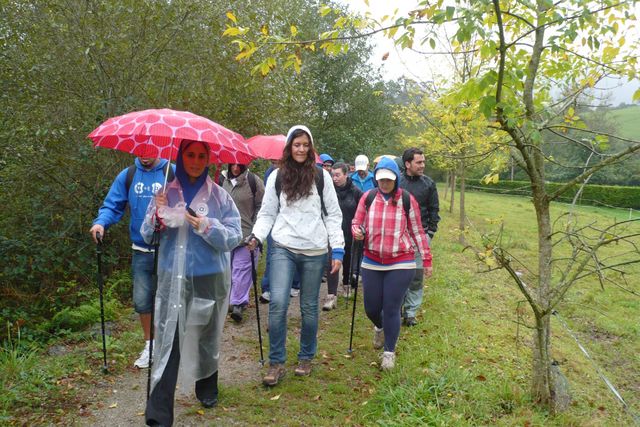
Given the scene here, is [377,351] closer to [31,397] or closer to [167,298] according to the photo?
[167,298]

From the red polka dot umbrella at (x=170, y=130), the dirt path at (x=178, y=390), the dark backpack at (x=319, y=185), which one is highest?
the red polka dot umbrella at (x=170, y=130)

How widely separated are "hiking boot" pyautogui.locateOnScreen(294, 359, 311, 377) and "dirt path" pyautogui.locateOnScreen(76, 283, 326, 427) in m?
0.38

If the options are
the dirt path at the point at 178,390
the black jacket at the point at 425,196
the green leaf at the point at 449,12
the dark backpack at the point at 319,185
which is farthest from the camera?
the black jacket at the point at 425,196

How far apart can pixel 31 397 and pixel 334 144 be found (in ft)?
54.6

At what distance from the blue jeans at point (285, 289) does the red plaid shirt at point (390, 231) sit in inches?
24.2

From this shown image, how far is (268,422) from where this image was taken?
4051 mm

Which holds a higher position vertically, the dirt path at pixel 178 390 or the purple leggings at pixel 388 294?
the purple leggings at pixel 388 294

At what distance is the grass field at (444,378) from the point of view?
414 centimetres

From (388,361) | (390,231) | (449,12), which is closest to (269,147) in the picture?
(390,231)

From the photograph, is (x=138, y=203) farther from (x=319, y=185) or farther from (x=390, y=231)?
(x=390, y=231)

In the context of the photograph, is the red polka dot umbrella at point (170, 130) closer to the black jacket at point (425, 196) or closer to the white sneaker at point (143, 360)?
the white sneaker at point (143, 360)

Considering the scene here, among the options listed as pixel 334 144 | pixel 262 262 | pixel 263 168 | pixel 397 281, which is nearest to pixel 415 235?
pixel 397 281

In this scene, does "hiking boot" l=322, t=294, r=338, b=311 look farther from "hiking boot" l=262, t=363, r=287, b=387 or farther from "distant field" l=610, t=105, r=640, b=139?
"distant field" l=610, t=105, r=640, b=139

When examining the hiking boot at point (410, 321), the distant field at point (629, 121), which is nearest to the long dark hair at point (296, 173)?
the hiking boot at point (410, 321)
